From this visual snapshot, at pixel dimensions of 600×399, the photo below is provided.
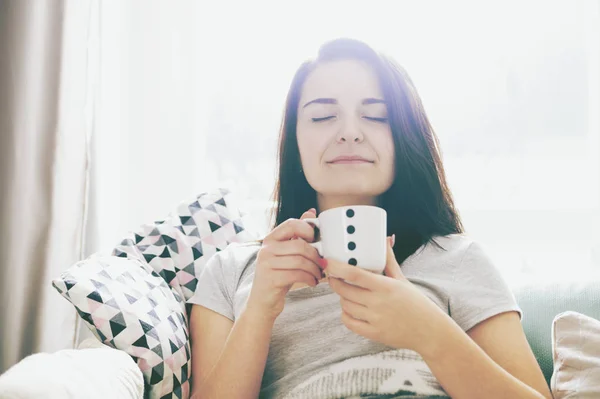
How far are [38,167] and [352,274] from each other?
1296 millimetres

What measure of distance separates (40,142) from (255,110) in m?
0.96

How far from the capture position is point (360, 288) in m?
0.81

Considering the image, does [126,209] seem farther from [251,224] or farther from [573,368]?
[573,368]

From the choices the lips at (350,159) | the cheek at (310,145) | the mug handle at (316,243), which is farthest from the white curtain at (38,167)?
the mug handle at (316,243)

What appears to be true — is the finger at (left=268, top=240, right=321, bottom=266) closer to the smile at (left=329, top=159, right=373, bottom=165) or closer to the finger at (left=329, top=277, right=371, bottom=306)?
the finger at (left=329, top=277, right=371, bottom=306)

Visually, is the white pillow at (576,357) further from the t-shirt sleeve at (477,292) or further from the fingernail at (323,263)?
the fingernail at (323,263)

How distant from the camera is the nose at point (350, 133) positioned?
1101 millimetres

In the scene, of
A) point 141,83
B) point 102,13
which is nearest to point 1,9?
point 102,13

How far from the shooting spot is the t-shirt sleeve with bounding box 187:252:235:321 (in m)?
1.17

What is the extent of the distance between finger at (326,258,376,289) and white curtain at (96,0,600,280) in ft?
5.15

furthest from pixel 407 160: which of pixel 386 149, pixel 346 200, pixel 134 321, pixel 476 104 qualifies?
pixel 476 104

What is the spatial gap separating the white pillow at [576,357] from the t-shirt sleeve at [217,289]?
64cm

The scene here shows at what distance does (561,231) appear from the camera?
7.27 ft

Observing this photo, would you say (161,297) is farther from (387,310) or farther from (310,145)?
(387,310)
